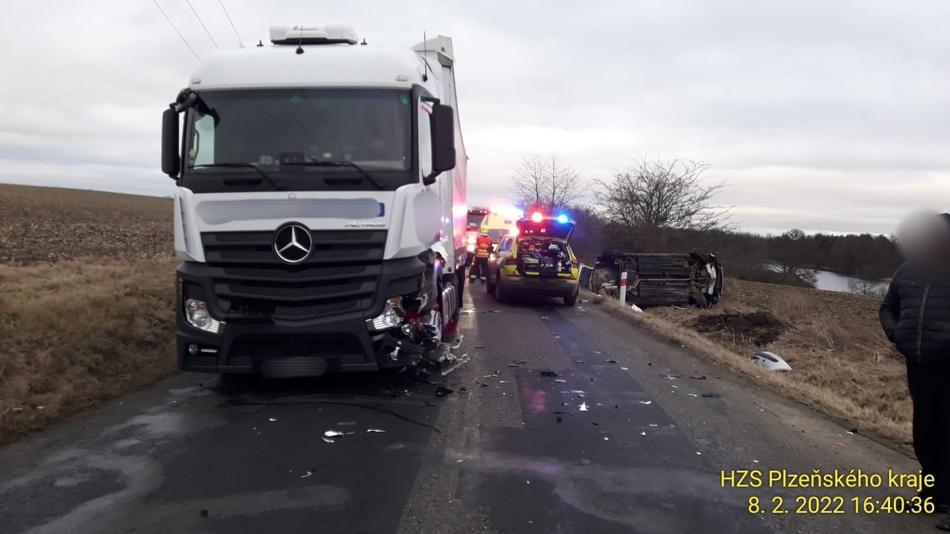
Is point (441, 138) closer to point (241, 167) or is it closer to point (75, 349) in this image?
point (241, 167)

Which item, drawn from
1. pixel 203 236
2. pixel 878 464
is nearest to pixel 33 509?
pixel 203 236

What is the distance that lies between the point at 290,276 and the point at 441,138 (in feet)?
6.78

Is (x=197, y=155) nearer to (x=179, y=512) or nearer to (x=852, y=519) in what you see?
(x=179, y=512)

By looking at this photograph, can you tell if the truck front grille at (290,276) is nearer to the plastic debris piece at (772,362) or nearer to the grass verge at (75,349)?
the grass verge at (75,349)

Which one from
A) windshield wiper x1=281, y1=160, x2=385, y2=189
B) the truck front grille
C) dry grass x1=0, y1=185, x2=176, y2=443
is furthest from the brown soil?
windshield wiper x1=281, y1=160, x2=385, y2=189

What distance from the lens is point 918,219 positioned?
13.1 feet

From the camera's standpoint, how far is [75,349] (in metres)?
6.93

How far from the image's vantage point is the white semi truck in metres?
5.50

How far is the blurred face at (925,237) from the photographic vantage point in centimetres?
374

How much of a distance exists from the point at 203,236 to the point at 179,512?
9.18ft

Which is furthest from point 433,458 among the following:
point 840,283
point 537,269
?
point 840,283

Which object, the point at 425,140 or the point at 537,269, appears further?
the point at 537,269

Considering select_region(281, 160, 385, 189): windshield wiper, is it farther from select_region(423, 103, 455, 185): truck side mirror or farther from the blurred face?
the blurred face

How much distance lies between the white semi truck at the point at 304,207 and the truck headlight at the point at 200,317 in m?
0.01
